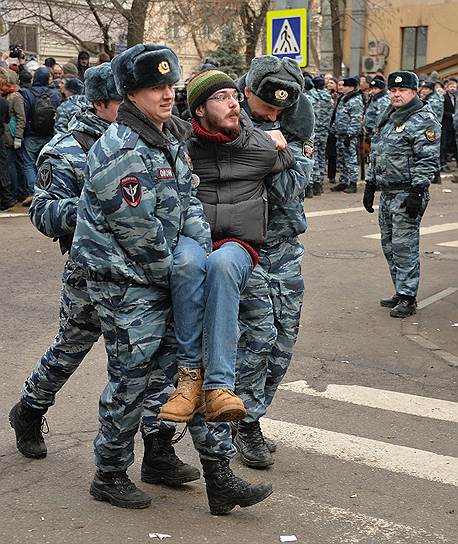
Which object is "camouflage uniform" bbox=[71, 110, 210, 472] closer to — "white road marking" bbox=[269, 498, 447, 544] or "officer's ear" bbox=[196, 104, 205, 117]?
"officer's ear" bbox=[196, 104, 205, 117]

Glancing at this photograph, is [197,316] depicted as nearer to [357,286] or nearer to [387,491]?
[387,491]

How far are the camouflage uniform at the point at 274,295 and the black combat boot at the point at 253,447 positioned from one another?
0.05 metres

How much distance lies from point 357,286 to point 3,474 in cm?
597

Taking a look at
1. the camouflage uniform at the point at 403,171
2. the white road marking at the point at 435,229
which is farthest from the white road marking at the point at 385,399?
the white road marking at the point at 435,229

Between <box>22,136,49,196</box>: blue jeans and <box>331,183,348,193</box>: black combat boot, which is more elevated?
<box>22,136,49,196</box>: blue jeans

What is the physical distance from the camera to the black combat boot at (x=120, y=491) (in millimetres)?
4676

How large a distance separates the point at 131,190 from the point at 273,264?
4.59 feet

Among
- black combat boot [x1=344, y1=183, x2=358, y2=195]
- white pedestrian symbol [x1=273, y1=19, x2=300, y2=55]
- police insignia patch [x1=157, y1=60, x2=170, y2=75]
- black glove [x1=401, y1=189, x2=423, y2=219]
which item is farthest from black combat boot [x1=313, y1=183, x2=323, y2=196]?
police insignia patch [x1=157, y1=60, x2=170, y2=75]

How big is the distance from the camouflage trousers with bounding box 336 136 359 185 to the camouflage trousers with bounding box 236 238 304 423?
13.8 meters

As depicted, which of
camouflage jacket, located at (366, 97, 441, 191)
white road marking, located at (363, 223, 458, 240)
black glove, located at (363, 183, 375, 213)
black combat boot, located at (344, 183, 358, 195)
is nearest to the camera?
camouflage jacket, located at (366, 97, 441, 191)

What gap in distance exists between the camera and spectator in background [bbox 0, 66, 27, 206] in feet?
48.9

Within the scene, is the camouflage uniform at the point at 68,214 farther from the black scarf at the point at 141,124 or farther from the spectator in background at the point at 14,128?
the spectator in background at the point at 14,128

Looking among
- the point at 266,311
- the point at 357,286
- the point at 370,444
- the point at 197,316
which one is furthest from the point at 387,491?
the point at 357,286

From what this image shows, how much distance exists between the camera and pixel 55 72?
57.9 feet
